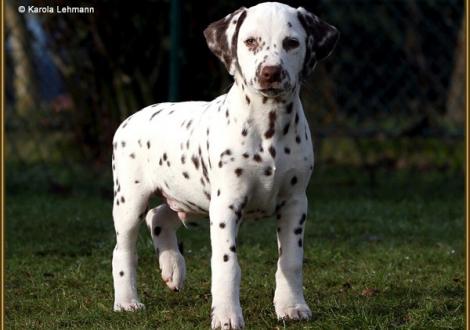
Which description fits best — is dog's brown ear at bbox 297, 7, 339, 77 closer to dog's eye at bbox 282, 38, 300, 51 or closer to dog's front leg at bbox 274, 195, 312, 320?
dog's eye at bbox 282, 38, 300, 51

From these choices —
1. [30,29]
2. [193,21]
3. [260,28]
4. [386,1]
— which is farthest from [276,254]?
[386,1]

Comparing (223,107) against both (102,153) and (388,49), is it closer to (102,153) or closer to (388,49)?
(102,153)

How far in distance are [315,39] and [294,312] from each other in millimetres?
1356

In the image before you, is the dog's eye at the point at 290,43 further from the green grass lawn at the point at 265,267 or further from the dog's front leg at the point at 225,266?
the green grass lawn at the point at 265,267

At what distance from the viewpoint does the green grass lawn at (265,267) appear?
5.45 m

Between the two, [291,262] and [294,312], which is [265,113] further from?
[294,312]

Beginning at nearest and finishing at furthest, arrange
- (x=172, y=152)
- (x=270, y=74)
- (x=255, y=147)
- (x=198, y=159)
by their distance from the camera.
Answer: (x=270, y=74) < (x=255, y=147) < (x=198, y=159) < (x=172, y=152)

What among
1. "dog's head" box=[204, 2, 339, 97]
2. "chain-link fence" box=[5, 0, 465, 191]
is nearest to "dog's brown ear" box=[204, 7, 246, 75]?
"dog's head" box=[204, 2, 339, 97]

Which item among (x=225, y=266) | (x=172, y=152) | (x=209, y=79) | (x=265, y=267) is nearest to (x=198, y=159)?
(x=172, y=152)

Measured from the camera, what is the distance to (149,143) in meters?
5.73

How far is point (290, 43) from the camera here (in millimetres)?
5035

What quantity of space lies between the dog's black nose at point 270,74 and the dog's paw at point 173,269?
1.45m

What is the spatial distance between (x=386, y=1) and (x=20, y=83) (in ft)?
14.6

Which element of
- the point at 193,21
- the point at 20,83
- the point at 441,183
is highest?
the point at 193,21
